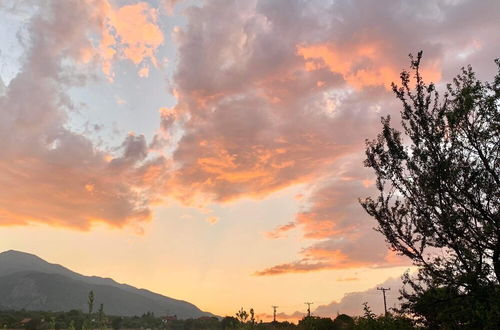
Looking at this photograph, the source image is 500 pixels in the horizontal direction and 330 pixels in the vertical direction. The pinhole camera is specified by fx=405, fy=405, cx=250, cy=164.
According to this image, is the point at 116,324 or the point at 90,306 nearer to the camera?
the point at 90,306

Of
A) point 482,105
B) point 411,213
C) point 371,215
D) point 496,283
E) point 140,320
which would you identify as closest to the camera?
point 496,283

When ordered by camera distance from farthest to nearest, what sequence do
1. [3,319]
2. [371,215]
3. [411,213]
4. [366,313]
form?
[3,319], [366,313], [371,215], [411,213]

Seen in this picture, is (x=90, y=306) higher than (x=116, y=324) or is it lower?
higher

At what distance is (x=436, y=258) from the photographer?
1552 centimetres

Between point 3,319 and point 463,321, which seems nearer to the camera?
point 463,321

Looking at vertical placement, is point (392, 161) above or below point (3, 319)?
above

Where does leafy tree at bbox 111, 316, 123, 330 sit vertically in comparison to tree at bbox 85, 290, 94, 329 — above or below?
below

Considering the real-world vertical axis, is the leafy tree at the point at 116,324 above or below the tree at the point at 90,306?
below

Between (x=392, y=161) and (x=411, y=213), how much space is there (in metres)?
2.22

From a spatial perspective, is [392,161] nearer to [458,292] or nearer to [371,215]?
[371,215]

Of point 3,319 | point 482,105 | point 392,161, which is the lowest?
point 3,319

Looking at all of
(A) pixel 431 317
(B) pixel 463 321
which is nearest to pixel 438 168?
(B) pixel 463 321

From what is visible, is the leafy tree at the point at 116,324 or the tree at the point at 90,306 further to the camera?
the leafy tree at the point at 116,324

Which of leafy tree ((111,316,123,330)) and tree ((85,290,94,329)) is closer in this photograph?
tree ((85,290,94,329))
